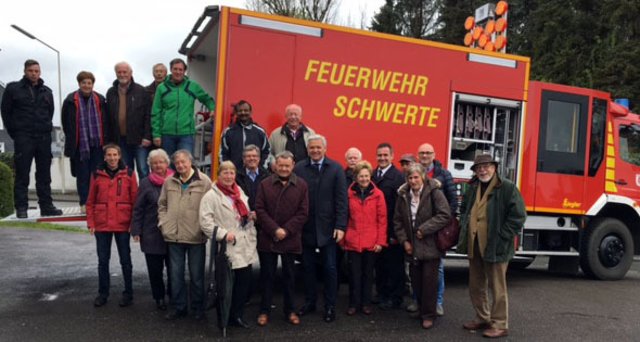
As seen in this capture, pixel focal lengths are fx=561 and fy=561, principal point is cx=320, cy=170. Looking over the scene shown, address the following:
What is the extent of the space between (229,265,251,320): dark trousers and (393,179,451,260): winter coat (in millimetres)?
1476

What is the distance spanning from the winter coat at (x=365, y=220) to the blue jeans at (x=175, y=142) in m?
1.88

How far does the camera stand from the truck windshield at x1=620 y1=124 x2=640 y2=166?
312 inches

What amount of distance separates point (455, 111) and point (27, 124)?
190 inches

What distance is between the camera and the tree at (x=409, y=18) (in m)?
29.3

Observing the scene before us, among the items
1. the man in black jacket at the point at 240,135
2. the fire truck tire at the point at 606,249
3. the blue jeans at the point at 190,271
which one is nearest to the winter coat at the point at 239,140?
the man in black jacket at the point at 240,135

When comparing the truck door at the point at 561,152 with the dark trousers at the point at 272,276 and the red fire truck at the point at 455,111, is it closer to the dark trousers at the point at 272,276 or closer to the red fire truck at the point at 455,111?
the red fire truck at the point at 455,111

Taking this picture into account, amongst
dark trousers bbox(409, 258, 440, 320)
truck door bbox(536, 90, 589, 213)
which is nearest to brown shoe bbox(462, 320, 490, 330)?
dark trousers bbox(409, 258, 440, 320)

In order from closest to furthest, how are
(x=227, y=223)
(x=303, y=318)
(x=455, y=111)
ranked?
1. (x=227, y=223)
2. (x=303, y=318)
3. (x=455, y=111)

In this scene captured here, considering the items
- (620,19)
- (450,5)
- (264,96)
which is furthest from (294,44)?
(450,5)

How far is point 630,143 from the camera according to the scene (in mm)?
8062

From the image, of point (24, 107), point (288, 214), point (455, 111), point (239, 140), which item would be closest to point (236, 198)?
point (288, 214)

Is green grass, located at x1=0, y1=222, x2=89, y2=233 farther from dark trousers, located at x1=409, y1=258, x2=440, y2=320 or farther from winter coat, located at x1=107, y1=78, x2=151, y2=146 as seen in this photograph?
dark trousers, located at x1=409, y1=258, x2=440, y2=320

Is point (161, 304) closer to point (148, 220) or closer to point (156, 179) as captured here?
point (148, 220)

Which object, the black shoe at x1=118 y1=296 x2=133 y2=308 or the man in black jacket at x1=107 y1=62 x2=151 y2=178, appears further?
the man in black jacket at x1=107 y1=62 x2=151 y2=178
